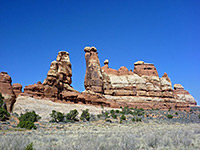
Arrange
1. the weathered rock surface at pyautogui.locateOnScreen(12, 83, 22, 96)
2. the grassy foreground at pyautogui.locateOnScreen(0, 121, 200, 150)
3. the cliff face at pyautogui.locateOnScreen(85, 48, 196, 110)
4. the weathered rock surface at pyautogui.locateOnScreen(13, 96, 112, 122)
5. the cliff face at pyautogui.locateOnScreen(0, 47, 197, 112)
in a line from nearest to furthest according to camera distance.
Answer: the grassy foreground at pyautogui.locateOnScreen(0, 121, 200, 150), the weathered rock surface at pyautogui.locateOnScreen(13, 96, 112, 122), the weathered rock surface at pyautogui.locateOnScreen(12, 83, 22, 96), the cliff face at pyautogui.locateOnScreen(0, 47, 197, 112), the cliff face at pyautogui.locateOnScreen(85, 48, 196, 110)

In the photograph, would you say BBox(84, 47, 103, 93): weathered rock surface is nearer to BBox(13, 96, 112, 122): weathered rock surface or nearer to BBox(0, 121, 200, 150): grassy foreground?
BBox(13, 96, 112, 122): weathered rock surface

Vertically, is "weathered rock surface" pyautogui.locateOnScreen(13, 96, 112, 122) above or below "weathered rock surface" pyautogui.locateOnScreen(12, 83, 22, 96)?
below

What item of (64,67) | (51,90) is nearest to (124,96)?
(64,67)

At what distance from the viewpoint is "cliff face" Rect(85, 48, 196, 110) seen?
194 ft

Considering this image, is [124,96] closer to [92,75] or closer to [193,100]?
[92,75]

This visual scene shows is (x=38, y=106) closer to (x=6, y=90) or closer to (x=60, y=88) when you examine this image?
(x=6, y=90)

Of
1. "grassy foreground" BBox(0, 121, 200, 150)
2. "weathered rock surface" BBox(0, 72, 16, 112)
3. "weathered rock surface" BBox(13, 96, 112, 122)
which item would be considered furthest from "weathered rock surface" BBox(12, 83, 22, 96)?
"grassy foreground" BBox(0, 121, 200, 150)

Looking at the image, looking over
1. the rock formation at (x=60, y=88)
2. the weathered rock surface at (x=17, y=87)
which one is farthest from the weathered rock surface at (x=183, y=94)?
the weathered rock surface at (x=17, y=87)

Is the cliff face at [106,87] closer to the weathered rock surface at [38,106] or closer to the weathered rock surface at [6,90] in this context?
the weathered rock surface at [6,90]

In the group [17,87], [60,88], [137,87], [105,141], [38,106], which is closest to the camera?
[105,141]

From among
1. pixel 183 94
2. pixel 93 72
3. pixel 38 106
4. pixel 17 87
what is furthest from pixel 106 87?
pixel 183 94

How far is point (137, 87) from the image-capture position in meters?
65.5

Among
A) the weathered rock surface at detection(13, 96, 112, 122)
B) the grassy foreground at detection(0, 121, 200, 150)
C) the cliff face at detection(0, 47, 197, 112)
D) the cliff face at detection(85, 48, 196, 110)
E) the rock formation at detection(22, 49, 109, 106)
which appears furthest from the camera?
the cliff face at detection(85, 48, 196, 110)

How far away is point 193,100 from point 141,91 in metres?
50.3
